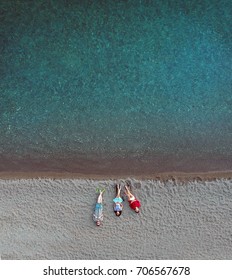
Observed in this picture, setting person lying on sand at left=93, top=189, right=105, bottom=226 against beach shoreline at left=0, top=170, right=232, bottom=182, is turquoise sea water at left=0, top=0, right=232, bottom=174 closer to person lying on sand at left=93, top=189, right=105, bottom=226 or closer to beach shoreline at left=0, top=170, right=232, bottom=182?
beach shoreline at left=0, top=170, right=232, bottom=182

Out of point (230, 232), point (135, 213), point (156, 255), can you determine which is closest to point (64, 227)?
point (135, 213)

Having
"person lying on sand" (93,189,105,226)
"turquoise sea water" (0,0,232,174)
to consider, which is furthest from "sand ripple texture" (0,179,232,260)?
"turquoise sea water" (0,0,232,174)

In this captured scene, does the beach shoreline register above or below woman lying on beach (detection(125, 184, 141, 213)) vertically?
above

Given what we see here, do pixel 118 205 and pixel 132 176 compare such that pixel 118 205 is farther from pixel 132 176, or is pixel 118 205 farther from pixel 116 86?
pixel 116 86

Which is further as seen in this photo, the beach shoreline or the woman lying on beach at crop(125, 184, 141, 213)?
the beach shoreline

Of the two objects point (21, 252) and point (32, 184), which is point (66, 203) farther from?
point (21, 252)
